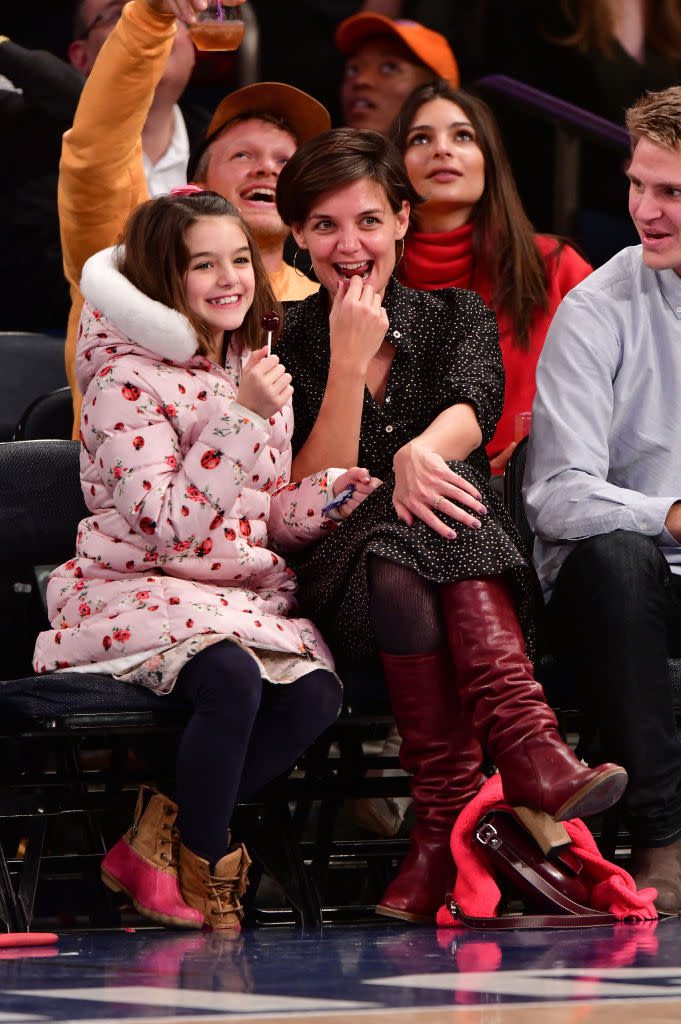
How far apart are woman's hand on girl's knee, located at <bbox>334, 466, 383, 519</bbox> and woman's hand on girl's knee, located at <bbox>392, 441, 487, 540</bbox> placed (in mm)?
86

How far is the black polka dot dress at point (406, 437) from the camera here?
2340mm

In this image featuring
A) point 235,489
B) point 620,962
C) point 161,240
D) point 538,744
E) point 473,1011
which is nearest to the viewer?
point 473,1011

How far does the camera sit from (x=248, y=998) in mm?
1620

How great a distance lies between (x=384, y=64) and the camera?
454 cm

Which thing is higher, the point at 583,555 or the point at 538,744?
the point at 583,555

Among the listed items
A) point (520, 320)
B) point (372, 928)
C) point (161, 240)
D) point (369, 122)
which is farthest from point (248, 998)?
point (369, 122)

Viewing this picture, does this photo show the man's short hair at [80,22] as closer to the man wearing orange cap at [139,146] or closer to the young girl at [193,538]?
the man wearing orange cap at [139,146]

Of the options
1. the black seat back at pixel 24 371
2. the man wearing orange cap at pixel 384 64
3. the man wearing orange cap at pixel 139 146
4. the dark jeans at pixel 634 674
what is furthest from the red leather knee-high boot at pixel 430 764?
the man wearing orange cap at pixel 384 64

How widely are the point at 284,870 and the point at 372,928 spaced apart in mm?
212

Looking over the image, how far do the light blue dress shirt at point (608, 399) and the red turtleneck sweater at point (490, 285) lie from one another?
0.54 metres

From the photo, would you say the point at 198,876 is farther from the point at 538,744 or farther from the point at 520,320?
the point at 520,320

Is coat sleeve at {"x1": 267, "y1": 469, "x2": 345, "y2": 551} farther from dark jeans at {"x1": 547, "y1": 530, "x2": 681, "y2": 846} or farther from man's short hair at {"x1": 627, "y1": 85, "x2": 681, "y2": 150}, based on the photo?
man's short hair at {"x1": 627, "y1": 85, "x2": 681, "y2": 150}

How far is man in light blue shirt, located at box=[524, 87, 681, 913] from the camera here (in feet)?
7.72

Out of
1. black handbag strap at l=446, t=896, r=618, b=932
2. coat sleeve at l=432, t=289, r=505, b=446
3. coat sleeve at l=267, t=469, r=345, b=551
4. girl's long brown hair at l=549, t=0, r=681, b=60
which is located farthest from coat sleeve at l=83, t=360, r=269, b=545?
girl's long brown hair at l=549, t=0, r=681, b=60
